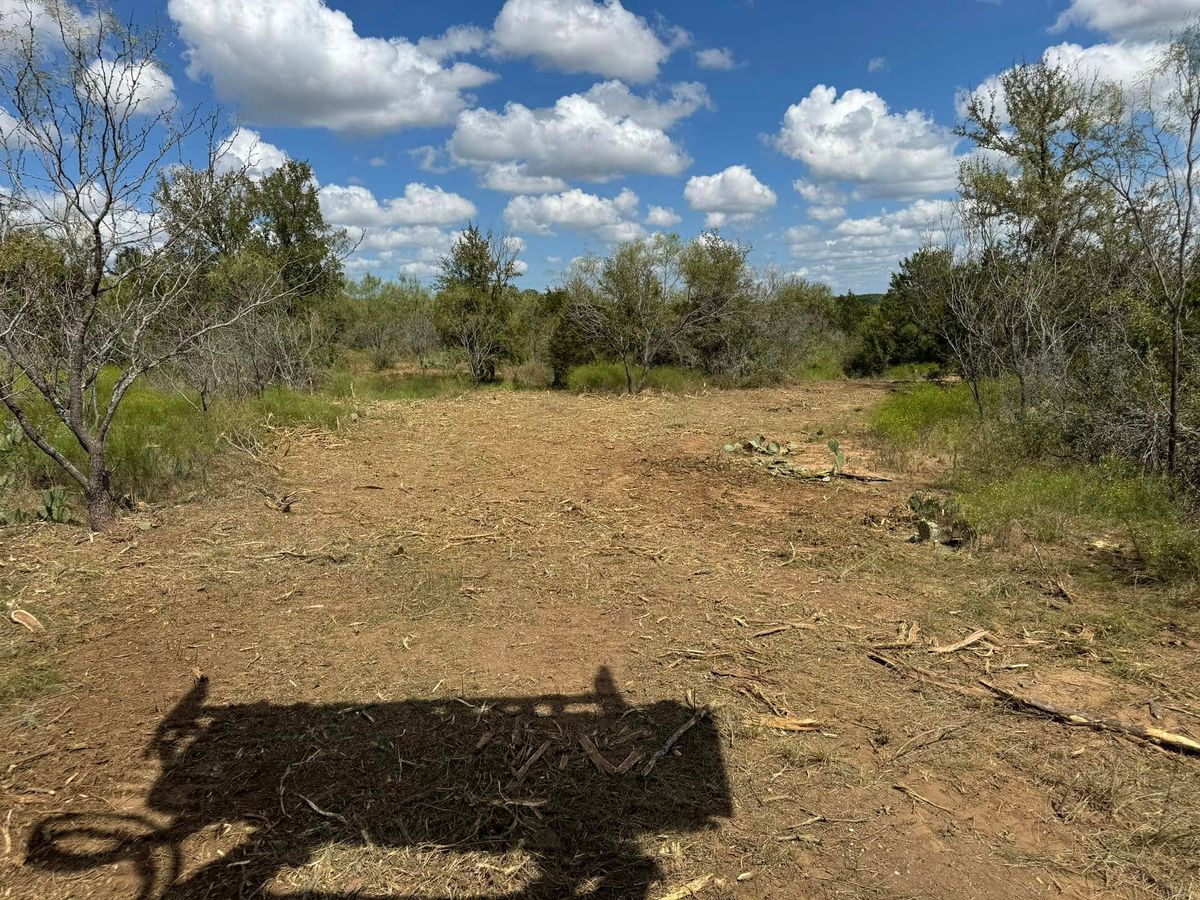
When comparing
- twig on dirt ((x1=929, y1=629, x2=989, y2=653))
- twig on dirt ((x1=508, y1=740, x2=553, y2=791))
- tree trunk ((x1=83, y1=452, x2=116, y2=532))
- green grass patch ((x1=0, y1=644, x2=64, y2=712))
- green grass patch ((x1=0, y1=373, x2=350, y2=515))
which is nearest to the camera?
twig on dirt ((x1=508, y1=740, x2=553, y2=791))

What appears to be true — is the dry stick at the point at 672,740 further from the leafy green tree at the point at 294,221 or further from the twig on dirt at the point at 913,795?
the leafy green tree at the point at 294,221

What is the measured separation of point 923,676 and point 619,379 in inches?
543

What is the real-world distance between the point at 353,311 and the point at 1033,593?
2508cm

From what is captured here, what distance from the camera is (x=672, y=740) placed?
9.86ft

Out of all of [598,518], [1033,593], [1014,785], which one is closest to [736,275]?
[598,518]

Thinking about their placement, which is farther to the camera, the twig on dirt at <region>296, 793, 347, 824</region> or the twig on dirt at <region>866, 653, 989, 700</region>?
the twig on dirt at <region>866, 653, 989, 700</region>

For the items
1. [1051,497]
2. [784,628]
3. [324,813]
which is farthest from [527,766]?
[1051,497]

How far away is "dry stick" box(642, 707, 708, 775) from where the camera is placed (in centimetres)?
284

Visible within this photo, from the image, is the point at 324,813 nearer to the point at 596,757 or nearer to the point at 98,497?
the point at 596,757

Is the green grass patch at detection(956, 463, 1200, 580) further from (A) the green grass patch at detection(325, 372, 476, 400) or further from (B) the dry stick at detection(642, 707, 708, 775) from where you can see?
(A) the green grass patch at detection(325, 372, 476, 400)

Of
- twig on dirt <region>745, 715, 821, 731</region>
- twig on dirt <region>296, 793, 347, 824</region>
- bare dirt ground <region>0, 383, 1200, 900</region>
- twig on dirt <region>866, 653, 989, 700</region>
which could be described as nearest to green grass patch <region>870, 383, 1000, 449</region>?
bare dirt ground <region>0, 383, 1200, 900</region>

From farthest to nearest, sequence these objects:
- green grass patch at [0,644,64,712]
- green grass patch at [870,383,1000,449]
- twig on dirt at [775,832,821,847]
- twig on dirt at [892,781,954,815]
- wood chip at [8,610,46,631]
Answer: green grass patch at [870,383,1000,449], wood chip at [8,610,46,631], green grass patch at [0,644,64,712], twig on dirt at [892,781,954,815], twig on dirt at [775,832,821,847]

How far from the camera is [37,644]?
3.74m

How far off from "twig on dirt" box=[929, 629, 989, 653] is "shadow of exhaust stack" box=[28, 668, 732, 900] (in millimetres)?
1550
